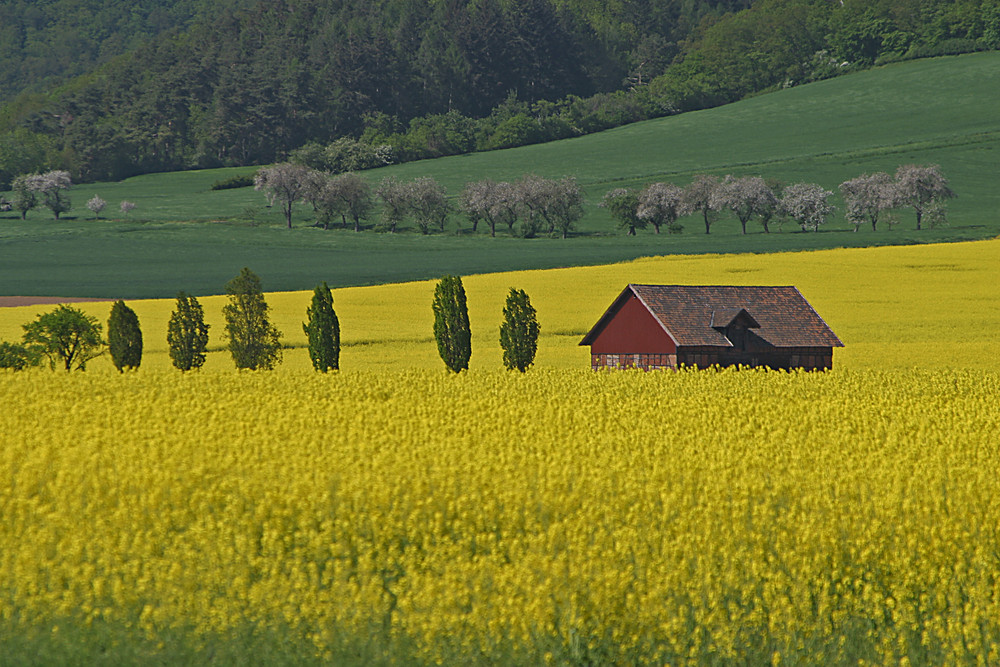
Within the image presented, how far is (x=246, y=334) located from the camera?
38.9m

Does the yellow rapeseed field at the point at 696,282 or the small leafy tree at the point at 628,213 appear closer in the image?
the yellow rapeseed field at the point at 696,282

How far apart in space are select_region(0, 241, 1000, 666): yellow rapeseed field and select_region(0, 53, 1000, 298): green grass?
60.1 metres

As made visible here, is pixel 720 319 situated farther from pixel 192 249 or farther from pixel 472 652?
pixel 192 249

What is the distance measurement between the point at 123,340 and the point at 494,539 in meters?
28.8

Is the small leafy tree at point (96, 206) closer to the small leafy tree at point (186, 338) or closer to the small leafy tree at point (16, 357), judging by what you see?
the small leafy tree at point (186, 338)

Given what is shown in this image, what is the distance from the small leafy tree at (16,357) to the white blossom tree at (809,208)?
89968 millimetres

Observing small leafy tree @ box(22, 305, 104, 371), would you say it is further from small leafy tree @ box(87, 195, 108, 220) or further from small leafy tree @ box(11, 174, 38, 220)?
small leafy tree @ box(11, 174, 38, 220)

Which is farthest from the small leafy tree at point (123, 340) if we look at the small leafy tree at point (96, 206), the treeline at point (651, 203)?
the small leafy tree at point (96, 206)

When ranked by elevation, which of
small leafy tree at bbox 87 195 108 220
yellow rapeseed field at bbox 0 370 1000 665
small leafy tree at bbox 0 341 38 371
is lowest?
yellow rapeseed field at bbox 0 370 1000 665

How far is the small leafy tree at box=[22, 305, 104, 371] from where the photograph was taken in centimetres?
3669

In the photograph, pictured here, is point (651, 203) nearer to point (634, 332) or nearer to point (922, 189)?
point (922, 189)

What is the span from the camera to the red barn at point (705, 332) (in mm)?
39750

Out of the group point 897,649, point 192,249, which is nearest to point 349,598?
point 897,649

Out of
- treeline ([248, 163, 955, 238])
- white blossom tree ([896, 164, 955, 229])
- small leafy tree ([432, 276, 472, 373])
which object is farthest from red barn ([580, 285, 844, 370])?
white blossom tree ([896, 164, 955, 229])
